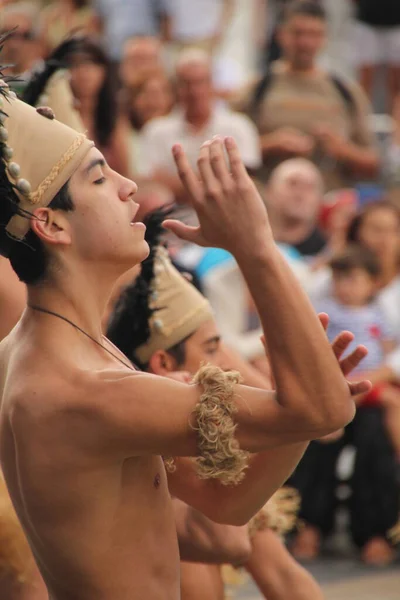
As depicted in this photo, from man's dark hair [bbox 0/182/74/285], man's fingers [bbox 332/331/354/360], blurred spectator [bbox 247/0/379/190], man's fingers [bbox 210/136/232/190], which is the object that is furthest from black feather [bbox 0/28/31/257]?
blurred spectator [bbox 247/0/379/190]

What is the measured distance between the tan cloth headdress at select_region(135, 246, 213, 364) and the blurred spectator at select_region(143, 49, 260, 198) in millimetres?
4228

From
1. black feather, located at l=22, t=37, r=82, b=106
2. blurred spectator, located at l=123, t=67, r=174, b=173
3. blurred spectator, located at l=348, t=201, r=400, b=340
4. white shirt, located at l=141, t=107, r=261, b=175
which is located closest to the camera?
black feather, located at l=22, t=37, r=82, b=106

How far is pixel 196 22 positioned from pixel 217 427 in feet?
24.0

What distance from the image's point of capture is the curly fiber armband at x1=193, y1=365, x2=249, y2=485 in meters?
2.39

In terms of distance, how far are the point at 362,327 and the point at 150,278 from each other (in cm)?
331

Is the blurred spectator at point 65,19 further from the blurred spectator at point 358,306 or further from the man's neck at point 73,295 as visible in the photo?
the man's neck at point 73,295

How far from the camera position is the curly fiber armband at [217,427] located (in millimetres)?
2389

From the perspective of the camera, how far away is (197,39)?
9.43m

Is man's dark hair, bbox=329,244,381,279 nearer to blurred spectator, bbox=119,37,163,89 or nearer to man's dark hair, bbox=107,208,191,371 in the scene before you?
blurred spectator, bbox=119,37,163,89

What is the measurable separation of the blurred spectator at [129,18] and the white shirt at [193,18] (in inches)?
4.7

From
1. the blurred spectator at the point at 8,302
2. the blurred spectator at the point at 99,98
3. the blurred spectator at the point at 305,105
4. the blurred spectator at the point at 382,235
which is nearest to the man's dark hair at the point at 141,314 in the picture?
the blurred spectator at the point at 8,302

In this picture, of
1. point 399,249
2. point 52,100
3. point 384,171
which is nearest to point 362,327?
point 399,249

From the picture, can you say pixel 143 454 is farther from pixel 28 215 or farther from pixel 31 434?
pixel 28 215

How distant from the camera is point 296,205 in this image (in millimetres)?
7344
